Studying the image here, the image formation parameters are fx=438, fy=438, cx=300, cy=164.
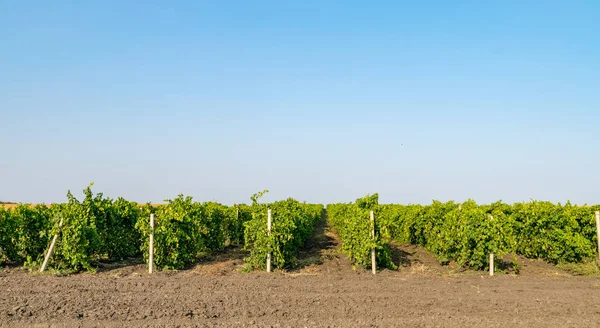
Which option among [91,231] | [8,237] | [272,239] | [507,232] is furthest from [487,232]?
[8,237]

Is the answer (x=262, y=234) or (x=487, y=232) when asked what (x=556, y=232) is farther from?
(x=262, y=234)

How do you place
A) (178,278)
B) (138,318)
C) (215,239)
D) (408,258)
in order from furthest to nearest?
(215,239)
(408,258)
(178,278)
(138,318)

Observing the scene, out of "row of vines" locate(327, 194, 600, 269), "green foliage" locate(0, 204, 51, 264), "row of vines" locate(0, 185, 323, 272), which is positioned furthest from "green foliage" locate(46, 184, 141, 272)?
"row of vines" locate(327, 194, 600, 269)

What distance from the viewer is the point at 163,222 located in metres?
15.2

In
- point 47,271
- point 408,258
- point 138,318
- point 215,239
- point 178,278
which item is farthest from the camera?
point 215,239

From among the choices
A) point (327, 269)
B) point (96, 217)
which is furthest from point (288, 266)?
point (96, 217)

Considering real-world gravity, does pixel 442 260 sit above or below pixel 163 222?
below

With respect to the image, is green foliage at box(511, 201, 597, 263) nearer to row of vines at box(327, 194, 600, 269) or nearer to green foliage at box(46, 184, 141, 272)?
row of vines at box(327, 194, 600, 269)

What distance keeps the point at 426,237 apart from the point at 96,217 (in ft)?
45.4

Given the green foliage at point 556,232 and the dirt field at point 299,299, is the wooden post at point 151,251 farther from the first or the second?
the green foliage at point 556,232

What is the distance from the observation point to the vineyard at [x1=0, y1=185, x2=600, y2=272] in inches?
579

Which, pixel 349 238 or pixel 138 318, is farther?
pixel 349 238

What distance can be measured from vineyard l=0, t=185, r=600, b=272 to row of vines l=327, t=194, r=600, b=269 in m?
0.03

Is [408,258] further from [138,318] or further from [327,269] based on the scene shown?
[138,318]
